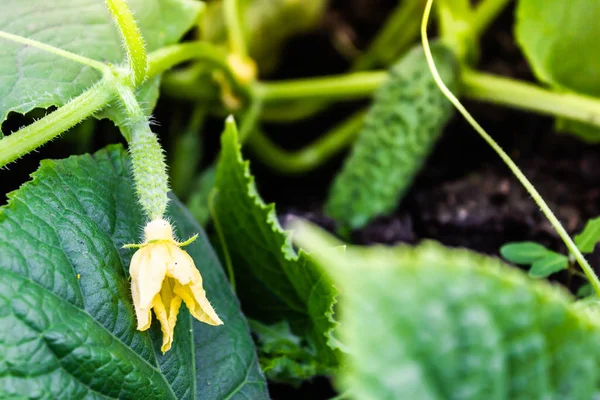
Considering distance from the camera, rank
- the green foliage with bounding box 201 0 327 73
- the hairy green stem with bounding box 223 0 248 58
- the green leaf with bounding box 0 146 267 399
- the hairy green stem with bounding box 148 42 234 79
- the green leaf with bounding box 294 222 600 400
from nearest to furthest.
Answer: the green leaf with bounding box 294 222 600 400 < the green leaf with bounding box 0 146 267 399 < the hairy green stem with bounding box 148 42 234 79 < the hairy green stem with bounding box 223 0 248 58 < the green foliage with bounding box 201 0 327 73

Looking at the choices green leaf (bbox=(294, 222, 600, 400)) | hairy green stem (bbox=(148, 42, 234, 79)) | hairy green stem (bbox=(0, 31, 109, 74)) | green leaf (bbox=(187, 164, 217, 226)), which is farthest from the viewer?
green leaf (bbox=(187, 164, 217, 226))

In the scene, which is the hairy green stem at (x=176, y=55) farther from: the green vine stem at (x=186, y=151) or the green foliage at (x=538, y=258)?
the green foliage at (x=538, y=258)

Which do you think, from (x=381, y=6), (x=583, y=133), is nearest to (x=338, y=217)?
(x=583, y=133)

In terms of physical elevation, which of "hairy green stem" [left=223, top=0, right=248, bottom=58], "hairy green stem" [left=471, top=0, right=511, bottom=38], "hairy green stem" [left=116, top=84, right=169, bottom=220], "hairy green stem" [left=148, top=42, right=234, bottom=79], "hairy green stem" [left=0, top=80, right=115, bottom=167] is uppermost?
"hairy green stem" [left=223, top=0, right=248, bottom=58]

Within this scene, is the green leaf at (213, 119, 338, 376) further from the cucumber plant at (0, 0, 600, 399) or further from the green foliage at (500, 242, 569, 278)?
the green foliage at (500, 242, 569, 278)

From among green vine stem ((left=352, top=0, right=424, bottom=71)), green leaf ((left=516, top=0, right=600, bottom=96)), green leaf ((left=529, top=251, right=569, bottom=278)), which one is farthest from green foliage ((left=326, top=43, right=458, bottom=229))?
green leaf ((left=529, top=251, right=569, bottom=278))

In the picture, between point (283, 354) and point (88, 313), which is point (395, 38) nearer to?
point (283, 354)

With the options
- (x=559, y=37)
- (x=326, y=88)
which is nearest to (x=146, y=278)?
(x=326, y=88)
